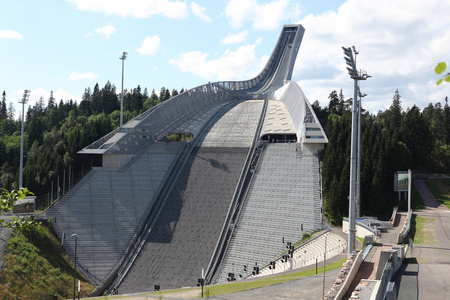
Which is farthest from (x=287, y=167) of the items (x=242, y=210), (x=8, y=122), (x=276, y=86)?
(x=8, y=122)

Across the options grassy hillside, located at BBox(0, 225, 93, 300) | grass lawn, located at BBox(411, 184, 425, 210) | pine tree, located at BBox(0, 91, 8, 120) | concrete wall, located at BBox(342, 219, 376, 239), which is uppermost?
pine tree, located at BBox(0, 91, 8, 120)

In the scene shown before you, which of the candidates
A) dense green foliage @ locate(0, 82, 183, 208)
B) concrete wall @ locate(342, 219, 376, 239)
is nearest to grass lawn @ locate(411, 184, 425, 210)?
concrete wall @ locate(342, 219, 376, 239)

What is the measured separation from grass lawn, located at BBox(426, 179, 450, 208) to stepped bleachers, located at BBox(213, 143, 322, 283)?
1134cm

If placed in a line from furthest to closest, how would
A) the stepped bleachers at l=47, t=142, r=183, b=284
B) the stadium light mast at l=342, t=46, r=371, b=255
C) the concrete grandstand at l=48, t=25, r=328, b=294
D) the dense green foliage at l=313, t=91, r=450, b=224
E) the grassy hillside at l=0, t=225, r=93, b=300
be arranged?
the dense green foliage at l=313, t=91, r=450, b=224 < the stepped bleachers at l=47, t=142, r=183, b=284 < the concrete grandstand at l=48, t=25, r=328, b=294 < the grassy hillside at l=0, t=225, r=93, b=300 < the stadium light mast at l=342, t=46, r=371, b=255

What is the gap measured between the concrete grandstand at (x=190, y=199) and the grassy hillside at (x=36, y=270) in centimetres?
146

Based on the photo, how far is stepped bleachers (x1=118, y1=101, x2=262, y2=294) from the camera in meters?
35.0

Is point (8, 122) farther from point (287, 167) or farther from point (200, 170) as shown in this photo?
point (287, 167)

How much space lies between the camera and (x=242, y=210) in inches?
1633

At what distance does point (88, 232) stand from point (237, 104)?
37294mm

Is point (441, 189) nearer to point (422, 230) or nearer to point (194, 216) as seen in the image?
point (422, 230)

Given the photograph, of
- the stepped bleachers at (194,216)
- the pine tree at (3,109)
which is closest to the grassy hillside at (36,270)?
the stepped bleachers at (194,216)

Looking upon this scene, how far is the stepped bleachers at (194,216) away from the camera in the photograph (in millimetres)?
35000

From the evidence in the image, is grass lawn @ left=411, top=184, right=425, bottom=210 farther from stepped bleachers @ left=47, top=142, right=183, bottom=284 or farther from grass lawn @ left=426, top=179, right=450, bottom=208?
stepped bleachers @ left=47, top=142, right=183, bottom=284

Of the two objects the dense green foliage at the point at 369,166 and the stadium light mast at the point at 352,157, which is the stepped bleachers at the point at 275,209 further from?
the stadium light mast at the point at 352,157
